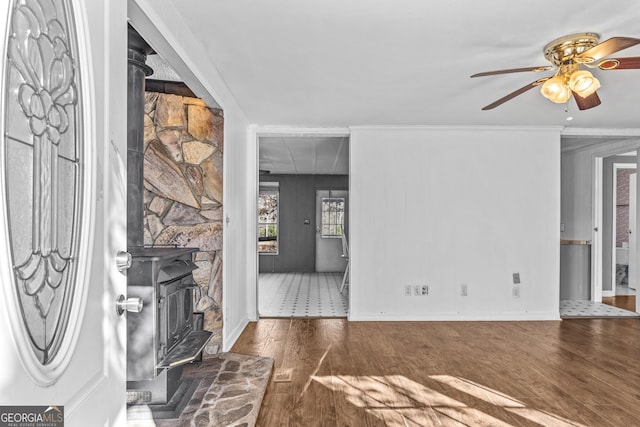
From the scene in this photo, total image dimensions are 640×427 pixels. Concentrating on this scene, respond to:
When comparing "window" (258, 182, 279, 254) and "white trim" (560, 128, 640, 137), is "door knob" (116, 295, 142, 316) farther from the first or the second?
"window" (258, 182, 279, 254)

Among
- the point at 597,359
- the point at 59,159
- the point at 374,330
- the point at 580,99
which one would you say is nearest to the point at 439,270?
the point at 374,330

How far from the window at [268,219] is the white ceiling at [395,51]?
5115 mm

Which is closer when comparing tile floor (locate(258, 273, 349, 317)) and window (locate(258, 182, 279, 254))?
tile floor (locate(258, 273, 349, 317))

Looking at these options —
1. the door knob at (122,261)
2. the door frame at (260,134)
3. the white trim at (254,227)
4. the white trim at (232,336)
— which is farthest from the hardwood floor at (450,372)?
the door knob at (122,261)

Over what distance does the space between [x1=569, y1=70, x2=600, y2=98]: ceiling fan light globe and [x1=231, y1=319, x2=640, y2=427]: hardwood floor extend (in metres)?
1.98

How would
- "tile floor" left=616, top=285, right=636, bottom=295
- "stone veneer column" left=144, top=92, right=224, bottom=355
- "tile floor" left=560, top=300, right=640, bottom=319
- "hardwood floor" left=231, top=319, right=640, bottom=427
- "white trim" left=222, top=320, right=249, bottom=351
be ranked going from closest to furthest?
"hardwood floor" left=231, top=319, right=640, bottom=427
"stone veneer column" left=144, top=92, right=224, bottom=355
"white trim" left=222, top=320, right=249, bottom=351
"tile floor" left=560, top=300, right=640, bottom=319
"tile floor" left=616, top=285, right=636, bottom=295

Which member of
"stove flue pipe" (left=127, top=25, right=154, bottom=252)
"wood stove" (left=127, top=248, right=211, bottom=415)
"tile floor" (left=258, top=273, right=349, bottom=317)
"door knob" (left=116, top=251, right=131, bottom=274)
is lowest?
"tile floor" (left=258, top=273, right=349, bottom=317)

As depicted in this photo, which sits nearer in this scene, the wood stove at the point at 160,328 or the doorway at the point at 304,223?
the wood stove at the point at 160,328

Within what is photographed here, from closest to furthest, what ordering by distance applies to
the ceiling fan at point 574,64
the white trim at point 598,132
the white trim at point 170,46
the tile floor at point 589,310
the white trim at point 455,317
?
the white trim at point 170,46
the ceiling fan at point 574,64
the white trim at point 455,317
the white trim at point 598,132
the tile floor at point 589,310

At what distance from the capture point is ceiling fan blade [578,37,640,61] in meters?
2.00

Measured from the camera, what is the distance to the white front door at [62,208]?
79 centimetres

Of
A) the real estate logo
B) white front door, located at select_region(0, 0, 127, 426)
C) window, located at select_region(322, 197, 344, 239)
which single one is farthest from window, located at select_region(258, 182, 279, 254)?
the real estate logo

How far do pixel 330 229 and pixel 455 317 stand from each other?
4854 millimetres

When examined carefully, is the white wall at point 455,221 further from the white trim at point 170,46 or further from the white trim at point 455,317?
the white trim at point 170,46
